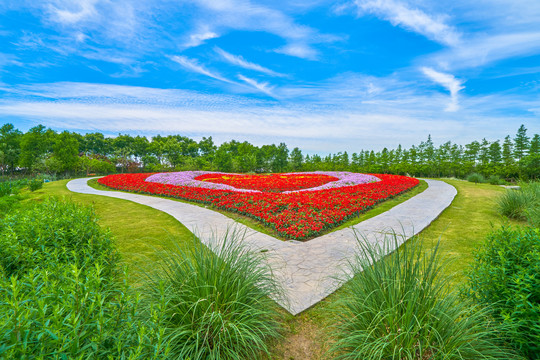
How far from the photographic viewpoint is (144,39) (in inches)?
374

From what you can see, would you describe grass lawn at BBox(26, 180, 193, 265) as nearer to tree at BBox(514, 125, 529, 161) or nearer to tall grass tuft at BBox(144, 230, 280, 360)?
tall grass tuft at BBox(144, 230, 280, 360)

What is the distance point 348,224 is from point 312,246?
1962 millimetres

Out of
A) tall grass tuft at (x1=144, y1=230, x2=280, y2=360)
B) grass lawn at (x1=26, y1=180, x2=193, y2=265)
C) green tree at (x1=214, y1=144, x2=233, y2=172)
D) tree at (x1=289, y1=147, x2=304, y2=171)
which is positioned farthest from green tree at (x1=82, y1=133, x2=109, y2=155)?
tall grass tuft at (x1=144, y1=230, x2=280, y2=360)

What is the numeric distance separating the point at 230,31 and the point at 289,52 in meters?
2.78

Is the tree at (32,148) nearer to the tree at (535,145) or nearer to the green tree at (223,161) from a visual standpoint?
the green tree at (223,161)

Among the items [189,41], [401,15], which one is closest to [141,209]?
[189,41]

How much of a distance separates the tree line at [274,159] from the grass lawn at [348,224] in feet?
65.7

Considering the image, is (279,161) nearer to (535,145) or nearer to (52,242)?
(535,145)

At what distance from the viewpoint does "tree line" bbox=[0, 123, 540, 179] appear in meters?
24.5

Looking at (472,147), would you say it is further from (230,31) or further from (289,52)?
(230,31)

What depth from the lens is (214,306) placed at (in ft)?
6.54

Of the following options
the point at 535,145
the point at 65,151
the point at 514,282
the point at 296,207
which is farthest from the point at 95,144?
the point at 535,145

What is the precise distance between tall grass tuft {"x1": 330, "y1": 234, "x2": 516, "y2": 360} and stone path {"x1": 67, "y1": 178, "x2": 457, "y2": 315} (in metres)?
0.34

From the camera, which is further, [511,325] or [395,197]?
[395,197]
